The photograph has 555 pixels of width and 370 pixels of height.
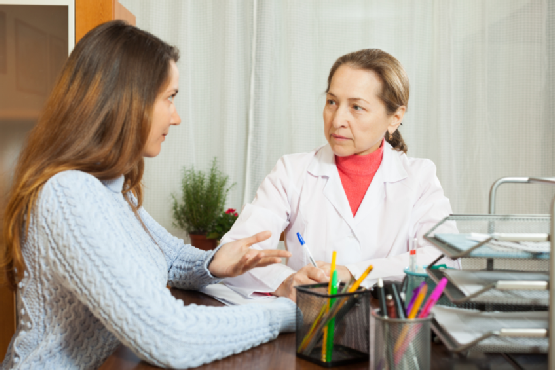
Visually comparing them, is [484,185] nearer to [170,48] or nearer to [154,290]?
[170,48]

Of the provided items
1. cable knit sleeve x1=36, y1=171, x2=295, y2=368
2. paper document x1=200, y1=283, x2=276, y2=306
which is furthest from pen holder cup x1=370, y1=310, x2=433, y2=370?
paper document x1=200, y1=283, x2=276, y2=306

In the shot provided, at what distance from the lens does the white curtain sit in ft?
9.36

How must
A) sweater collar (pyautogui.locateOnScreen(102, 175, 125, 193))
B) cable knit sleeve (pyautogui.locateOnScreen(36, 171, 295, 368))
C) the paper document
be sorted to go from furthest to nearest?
the paper document < sweater collar (pyautogui.locateOnScreen(102, 175, 125, 193)) < cable knit sleeve (pyautogui.locateOnScreen(36, 171, 295, 368))

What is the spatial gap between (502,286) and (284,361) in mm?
335

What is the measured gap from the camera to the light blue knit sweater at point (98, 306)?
2.47ft

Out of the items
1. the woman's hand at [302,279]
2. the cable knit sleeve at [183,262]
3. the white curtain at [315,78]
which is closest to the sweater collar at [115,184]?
the cable knit sleeve at [183,262]

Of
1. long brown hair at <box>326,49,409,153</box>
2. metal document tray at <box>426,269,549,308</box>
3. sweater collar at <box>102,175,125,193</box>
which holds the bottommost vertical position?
metal document tray at <box>426,269,549,308</box>

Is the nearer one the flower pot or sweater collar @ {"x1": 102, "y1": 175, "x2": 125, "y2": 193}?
sweater collar @ {"x1": 102, "y1": 175, "x2": 125, "y2": 193}

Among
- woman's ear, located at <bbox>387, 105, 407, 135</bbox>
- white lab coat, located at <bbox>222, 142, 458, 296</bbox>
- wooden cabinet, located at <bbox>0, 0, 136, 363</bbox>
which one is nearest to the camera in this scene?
white lab coat, located at <bbox>222, 142, 458, 296</bbox>

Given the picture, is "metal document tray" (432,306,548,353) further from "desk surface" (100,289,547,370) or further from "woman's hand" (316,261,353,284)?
"woman's hand" (316,261,353,284)

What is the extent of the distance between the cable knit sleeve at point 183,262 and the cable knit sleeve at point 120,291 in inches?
14.4

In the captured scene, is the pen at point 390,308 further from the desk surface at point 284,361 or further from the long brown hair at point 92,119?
the long brown hair at point 92,119

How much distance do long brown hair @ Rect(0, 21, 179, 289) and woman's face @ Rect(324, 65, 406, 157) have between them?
694 mm

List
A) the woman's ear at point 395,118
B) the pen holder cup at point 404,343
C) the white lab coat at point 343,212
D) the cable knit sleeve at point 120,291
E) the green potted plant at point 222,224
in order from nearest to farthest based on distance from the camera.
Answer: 1. the pen holder cup at point 404,343
2. the cable knit sleeve at point 120,291
3. the white lab coat at point 343,212
4. the woman's ear at point 395,118
5. the green potted plant at point 222,224
